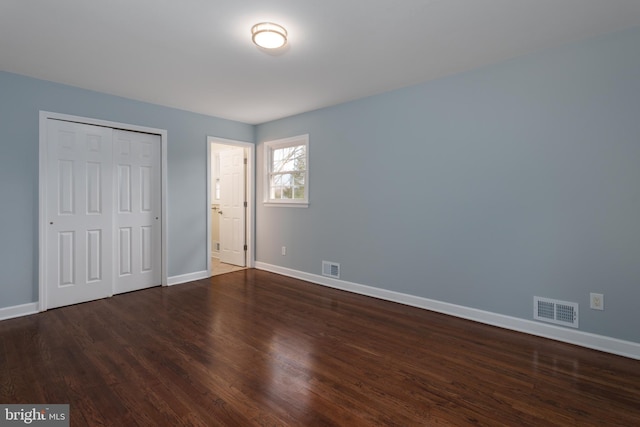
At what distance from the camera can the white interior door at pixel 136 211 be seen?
13.4 feet

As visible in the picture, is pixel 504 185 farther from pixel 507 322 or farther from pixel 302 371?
pixel 302 371

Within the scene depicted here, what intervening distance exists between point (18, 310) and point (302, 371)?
10.7ft

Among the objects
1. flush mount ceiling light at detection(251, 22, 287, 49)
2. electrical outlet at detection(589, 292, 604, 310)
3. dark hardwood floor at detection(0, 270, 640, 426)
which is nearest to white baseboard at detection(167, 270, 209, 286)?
dark hardwood floor at detection(0, 270, 640, 426)

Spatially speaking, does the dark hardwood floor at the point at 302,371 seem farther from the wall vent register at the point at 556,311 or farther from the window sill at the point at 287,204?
the window sill at the point at 287,204

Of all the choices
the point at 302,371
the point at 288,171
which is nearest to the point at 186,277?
the point at 288,171

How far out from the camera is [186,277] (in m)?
4.71

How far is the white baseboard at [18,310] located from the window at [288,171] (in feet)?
10.5

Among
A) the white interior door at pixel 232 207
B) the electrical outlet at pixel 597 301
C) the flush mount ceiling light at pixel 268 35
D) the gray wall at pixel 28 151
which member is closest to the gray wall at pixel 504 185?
the electrical outlet at pixel 597 301

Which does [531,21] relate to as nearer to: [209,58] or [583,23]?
[583,23]

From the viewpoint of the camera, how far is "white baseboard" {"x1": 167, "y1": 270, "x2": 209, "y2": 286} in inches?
179

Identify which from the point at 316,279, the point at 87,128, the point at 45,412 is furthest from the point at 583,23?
the point at 87,128

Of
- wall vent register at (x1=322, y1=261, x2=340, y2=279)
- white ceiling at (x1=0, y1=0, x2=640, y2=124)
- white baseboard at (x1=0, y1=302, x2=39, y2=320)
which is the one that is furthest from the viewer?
wall vent register at (x1=322, y1=261, x2=340, y2=279)

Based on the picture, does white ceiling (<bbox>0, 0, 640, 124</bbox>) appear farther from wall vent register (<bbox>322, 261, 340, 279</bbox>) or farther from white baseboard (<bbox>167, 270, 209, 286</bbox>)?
white baseboard (<bbox>167, 270, 209, 286</bbox>)

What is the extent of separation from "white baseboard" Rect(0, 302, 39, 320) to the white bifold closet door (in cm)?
13
